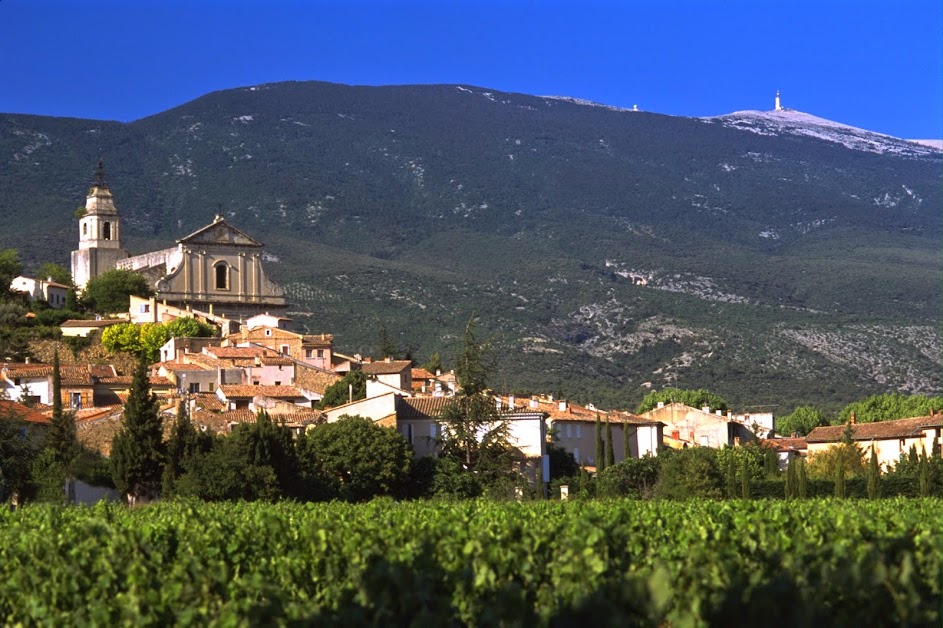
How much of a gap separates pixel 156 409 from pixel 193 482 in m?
4.50

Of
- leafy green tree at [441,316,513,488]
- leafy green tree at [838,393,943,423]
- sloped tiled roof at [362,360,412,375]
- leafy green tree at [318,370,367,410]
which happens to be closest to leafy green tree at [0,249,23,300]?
sloped tiled roof at [362,360,412,375]

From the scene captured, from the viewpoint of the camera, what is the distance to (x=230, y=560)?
81.6 feet

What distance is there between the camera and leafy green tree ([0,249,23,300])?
289 ft

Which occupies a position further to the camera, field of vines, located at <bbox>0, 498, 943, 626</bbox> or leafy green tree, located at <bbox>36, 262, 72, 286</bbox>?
leafy green tree, located at <bbox>36, 262, 72, 286</bbox>

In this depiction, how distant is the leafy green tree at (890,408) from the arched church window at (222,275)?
120 ft

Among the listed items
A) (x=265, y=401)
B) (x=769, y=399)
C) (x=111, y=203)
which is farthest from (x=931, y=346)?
(x=265, y=401)

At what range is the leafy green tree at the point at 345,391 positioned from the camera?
7088 centimetres

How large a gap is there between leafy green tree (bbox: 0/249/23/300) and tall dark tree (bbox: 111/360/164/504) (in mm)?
36087

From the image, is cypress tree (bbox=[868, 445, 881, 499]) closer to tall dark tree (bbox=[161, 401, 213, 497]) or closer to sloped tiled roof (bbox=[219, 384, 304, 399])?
tall dark tree (bbox=[161, 401, 213, 497])

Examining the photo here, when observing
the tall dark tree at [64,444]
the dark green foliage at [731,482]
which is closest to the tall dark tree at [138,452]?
the tall dark tree at [64,444]

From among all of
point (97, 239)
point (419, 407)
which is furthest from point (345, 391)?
point (97, 239)

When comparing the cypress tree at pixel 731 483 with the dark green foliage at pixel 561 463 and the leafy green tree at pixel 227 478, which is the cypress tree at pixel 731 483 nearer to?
the dark green foliage at pixel 561 463

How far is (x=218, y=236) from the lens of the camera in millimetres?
100562

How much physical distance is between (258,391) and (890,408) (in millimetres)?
43101
